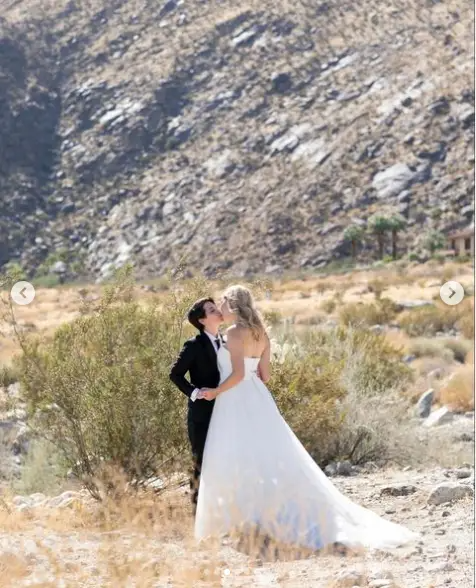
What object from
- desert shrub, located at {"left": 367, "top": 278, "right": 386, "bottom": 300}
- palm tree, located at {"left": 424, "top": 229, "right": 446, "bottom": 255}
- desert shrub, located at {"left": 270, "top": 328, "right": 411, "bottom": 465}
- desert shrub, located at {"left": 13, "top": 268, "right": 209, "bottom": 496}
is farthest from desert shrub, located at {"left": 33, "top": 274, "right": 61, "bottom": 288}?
desert shrub, located at {"left": 13, "top": 268, "right": 209, "bottom": 496}

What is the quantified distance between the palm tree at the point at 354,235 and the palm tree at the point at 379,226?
2.92 feet

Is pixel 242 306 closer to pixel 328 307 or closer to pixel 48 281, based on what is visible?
pixel 328 307

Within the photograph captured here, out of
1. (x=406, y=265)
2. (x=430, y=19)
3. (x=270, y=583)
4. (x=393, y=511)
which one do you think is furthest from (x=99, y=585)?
(x=430, y=19)

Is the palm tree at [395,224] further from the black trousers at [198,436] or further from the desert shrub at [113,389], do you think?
the black trousers at [198,436]

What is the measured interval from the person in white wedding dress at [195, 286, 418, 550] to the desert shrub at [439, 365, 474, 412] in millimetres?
8443

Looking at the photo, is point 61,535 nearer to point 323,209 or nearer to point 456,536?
point 456,536

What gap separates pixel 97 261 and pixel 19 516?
62343 mm

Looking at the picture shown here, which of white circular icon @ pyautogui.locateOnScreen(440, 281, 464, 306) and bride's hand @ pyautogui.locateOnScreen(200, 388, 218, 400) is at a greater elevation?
bride's hand @ pyautogui.locateOnScreen(200, 388, 218, 400)

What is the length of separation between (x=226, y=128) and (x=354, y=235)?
16161mm

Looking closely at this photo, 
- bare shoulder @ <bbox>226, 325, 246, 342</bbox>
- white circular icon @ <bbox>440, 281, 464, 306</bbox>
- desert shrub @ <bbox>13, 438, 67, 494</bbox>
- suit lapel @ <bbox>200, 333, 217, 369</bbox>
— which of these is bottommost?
white circular icon @ <bbox>440, 281, 464, 306</bbox>

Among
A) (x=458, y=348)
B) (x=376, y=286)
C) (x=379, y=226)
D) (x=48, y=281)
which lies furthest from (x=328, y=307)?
(x=48, y=281)

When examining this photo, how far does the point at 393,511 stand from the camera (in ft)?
26.8

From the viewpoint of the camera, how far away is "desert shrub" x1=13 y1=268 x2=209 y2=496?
333 inches

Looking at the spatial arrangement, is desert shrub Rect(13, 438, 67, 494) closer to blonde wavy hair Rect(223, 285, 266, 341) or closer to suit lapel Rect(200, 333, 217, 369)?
suit lapel Rect(200, 333, 217, 369)
